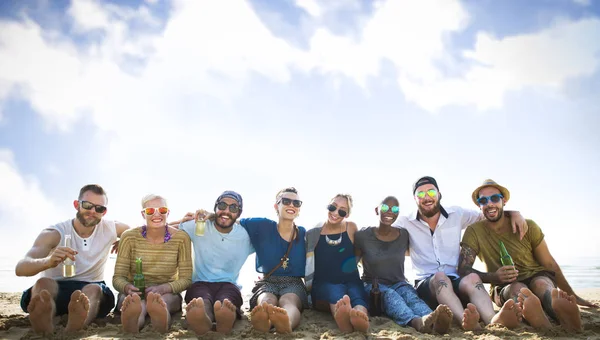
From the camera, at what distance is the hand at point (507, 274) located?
5.61 metres

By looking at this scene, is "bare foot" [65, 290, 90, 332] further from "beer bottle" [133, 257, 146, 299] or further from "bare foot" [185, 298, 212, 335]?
"bare foot" [185, 298, 212, 335]

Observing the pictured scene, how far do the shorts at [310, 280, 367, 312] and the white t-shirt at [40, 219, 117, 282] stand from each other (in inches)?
127

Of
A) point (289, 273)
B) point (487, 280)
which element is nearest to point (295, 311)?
point (289, 273)

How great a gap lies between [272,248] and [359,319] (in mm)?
1940

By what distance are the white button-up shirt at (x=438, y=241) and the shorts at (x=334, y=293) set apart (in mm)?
1084

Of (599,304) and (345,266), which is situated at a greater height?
(345,266)

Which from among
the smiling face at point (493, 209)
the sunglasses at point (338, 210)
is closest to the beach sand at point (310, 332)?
the sunglasses at point (338, 210)

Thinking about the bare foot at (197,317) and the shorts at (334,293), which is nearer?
the bare foot at (197,317)

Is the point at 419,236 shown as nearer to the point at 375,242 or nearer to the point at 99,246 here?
the point at 375,242

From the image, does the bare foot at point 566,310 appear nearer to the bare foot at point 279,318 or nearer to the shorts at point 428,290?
the shorts at point 428,290

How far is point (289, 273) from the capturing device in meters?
6.05

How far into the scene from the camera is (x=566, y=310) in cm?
457

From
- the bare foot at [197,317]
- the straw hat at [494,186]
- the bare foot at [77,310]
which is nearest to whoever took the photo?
the bare foot at [197,317]

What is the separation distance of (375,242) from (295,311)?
5.92 feet
